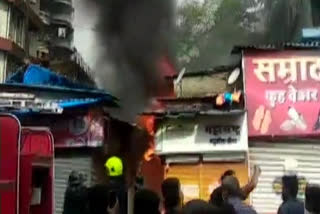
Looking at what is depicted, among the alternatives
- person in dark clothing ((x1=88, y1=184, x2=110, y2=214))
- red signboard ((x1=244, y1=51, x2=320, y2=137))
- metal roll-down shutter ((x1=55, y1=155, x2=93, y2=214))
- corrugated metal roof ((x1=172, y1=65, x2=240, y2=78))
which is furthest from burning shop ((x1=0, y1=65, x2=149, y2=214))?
person in dark clothing ((x1=88, y1=184, x2=110, y2=214))

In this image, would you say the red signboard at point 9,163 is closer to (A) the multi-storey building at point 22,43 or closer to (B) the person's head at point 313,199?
(B) the person's head at point 313,199

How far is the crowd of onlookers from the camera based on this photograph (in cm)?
529

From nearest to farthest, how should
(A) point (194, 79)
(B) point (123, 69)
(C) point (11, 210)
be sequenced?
(C) point (11, 210) → (A) point (194, 79) → (B) point (123, 69)

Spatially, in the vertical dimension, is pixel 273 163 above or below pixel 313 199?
A: above

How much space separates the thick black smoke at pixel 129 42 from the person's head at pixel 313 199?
1729cm

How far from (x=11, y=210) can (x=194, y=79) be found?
9996 millimetres

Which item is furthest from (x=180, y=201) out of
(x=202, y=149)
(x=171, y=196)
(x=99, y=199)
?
(x=202, y=149)

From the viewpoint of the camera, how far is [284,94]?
1299 cm

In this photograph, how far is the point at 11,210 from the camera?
14.6 feet

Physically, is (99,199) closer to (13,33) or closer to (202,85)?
(202,85)

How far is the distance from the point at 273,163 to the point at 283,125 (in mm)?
677

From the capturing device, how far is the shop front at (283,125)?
12867 millimetres

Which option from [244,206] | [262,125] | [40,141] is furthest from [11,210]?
[262,125]

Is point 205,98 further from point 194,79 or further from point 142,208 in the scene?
point 142,208
